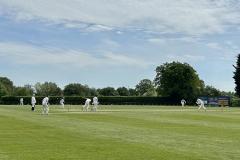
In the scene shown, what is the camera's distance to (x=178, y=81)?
460ft

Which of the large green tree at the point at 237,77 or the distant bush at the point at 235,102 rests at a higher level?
the large green tree at the point at 237,77

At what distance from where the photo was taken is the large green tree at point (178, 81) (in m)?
136

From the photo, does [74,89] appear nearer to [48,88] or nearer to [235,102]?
[48,88]

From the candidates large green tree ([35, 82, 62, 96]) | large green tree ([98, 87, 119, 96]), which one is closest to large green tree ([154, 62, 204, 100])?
large green tree ([98, 87, 119, 96])

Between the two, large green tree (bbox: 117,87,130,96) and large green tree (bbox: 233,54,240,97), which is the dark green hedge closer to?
large green tree (bbox: 233,54,240,97)

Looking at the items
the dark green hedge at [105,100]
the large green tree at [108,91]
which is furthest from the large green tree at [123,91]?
the dark green hedge at [105,100]

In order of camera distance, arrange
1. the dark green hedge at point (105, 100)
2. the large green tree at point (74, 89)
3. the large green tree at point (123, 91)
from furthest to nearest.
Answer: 1. the large green tree at point (123, 91)
2. the large green tree at point (74, 89)
3. the dark green hedge at point (105, 100)

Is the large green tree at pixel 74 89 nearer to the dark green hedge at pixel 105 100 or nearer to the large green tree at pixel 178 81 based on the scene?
the large green tree at pixel 178 81

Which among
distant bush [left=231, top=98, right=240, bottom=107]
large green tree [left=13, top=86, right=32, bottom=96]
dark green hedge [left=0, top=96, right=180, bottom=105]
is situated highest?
large green tree [left=13, top=86, right=32, bottom=96]

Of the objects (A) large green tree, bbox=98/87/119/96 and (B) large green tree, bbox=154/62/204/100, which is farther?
(A) large green tree, bbox=98/87/119/96

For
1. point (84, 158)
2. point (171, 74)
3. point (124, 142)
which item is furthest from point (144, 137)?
point (171, 74)

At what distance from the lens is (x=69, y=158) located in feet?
50.9

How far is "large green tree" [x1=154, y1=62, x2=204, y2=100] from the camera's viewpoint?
135625mm

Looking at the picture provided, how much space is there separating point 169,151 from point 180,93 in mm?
117766
